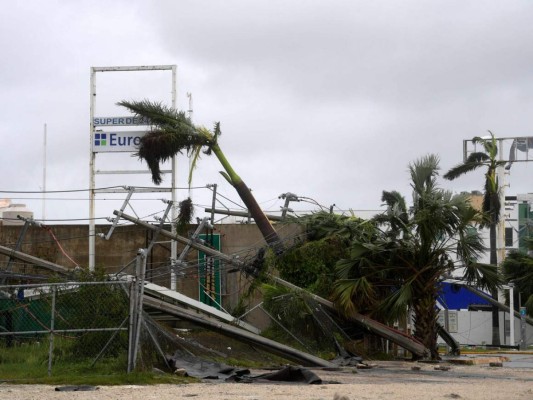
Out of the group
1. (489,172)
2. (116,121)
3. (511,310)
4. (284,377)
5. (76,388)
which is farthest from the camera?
(489,172)

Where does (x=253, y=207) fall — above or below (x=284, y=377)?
above

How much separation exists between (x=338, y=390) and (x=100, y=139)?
1713cm

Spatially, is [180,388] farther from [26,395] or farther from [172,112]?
[172,112]

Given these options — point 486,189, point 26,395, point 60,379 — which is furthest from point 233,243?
point 486,189

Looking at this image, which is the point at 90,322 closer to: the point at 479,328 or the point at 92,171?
the point at 92,171

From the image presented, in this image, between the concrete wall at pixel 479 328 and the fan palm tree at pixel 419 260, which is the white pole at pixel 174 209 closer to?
the fan palm tree at pixel 419 260

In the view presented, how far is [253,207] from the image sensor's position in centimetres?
2673

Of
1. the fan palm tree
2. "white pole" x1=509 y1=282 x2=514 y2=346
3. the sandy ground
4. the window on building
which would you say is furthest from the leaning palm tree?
the window on building

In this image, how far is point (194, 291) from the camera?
28969 millimetres

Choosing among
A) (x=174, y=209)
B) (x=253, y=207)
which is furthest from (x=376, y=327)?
(x=174, y=209)

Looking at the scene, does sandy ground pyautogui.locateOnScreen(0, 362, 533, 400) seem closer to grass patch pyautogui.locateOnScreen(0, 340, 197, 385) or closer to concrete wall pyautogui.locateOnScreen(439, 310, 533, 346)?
grass patch pyautogui.locateOnScreen(0, 340, 197, 385)

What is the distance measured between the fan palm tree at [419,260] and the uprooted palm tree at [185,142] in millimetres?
2778

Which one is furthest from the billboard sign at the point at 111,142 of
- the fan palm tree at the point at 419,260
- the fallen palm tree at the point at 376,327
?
the fan palm tree at the point at 419,260

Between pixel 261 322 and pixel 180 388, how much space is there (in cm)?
1187
